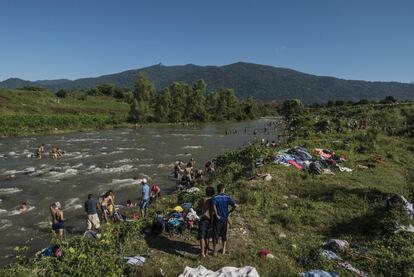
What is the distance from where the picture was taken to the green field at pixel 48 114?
70500mm

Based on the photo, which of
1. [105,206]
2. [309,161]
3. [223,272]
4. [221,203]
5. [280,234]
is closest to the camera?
[223,272]

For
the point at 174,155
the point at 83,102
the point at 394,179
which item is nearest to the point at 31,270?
the point at 394,179

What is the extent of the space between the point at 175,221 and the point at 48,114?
8013cm

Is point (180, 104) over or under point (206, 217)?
over

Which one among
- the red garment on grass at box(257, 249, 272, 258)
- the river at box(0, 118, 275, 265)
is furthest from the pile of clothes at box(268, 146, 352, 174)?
the red garment on grass at box(257, 249, 272, 258)

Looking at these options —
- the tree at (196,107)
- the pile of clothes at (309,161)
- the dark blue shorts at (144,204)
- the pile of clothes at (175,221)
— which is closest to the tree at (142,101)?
the tree at (196,107)

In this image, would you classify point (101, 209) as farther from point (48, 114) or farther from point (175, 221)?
point (48, 114)

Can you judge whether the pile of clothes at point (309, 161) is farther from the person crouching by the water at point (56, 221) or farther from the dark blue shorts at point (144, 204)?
the person crouching by the water at point (56, 221)

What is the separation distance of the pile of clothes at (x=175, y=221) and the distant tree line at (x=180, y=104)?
80725 millimetres

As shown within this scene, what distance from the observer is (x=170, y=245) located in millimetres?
13609

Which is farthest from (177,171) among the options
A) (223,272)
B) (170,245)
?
(223,272)

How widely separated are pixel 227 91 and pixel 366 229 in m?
122

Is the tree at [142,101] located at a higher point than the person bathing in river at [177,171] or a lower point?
higher

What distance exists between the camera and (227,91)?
13462cm
